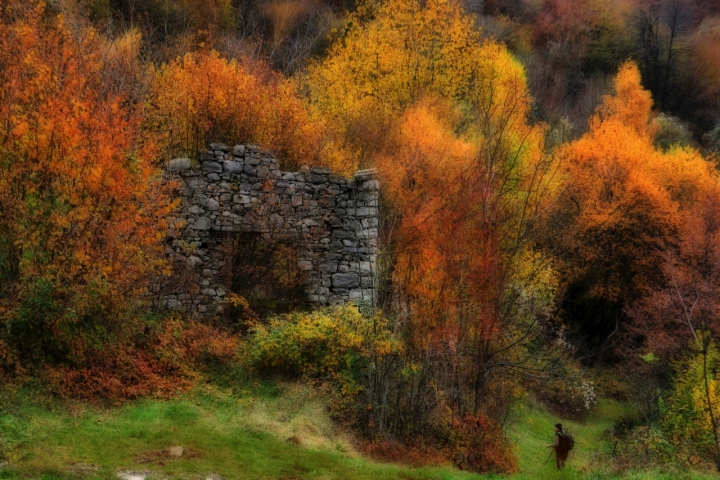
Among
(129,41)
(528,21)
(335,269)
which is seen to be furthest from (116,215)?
(528,21)

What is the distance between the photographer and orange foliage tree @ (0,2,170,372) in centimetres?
875

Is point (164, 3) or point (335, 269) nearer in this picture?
point (335, 269)

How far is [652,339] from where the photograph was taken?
62.4 feet

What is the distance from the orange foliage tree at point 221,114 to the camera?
47.0ft

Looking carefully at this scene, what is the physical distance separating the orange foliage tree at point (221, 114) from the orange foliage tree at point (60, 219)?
4266mm

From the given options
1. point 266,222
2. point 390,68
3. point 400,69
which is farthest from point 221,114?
point 400,69

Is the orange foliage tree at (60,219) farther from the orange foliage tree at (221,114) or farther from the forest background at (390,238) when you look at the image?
the orange foliage tree at (221,114)

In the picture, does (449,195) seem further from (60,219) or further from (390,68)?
(390,68)

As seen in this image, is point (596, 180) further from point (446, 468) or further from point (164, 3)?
point (164, 3)

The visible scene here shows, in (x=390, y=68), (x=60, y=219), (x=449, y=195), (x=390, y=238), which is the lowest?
(x=60, y=219)

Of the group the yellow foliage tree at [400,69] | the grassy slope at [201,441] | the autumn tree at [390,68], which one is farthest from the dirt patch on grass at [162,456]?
the yellow foliage tree at [400,69]

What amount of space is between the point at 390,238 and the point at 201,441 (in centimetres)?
407

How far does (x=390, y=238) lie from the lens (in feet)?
32.2

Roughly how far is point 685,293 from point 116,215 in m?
17.2
